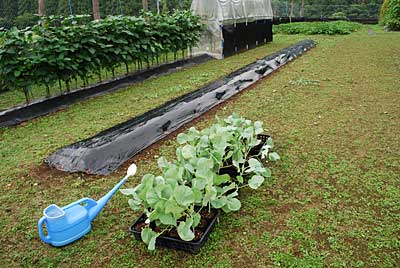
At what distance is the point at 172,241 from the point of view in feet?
5.79

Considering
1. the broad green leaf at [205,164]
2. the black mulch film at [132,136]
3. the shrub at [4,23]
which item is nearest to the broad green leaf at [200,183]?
the broad green leaf at [205,164]

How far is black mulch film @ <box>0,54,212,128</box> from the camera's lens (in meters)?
4.12

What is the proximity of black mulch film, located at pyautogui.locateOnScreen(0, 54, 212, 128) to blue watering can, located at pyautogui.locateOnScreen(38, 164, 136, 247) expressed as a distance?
8.99 feet

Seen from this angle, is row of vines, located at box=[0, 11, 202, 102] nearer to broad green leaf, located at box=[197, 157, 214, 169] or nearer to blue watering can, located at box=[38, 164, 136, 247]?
blue watering can, located at box=[38, 164, 136, 247]

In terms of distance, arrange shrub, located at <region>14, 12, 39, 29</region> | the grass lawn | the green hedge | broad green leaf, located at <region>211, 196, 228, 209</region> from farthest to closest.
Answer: the green hedge, shrub, located at <region>14, 12, 39, 29</region>, broad green leaf, located at <region>211, 196, 228, 209</region>, the grass lawn

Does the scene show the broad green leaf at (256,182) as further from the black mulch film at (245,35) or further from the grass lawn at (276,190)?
the black mulch film at (245,35)

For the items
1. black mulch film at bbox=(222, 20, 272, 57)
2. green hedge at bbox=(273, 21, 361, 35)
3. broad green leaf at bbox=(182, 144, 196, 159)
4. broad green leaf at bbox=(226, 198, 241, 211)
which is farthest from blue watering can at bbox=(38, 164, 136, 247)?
green hedge at bbox=(273, 21, 361, 35)

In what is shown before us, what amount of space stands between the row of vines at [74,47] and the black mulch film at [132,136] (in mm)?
1865

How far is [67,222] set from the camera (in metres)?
1.83

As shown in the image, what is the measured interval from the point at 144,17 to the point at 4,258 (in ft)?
18.4

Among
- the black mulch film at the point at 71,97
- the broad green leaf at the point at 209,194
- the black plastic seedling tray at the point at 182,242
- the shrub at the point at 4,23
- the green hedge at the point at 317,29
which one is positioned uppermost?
the green hedge at the point at 317,29

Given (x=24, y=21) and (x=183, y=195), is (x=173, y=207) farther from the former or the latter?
(x=24, y=21)

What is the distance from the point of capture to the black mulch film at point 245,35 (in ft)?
27.5

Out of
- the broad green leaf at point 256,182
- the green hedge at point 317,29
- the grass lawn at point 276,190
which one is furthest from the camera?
the green hedge at point 317,29
